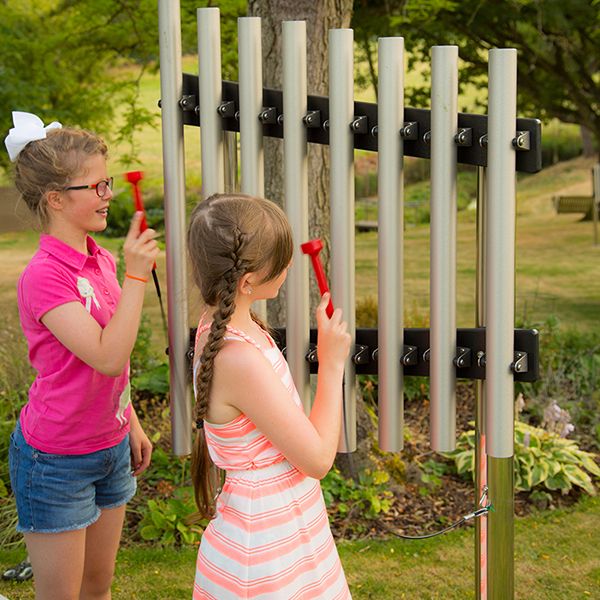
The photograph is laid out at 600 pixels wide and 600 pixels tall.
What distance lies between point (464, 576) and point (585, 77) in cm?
1076

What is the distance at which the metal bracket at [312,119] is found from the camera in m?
2.84

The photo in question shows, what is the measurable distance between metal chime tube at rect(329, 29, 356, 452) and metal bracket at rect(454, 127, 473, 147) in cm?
31

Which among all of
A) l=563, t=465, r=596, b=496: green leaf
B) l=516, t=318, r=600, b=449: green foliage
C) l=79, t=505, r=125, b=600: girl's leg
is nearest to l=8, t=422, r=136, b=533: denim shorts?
l=79, t=505, r=125, b=600: girl's leg

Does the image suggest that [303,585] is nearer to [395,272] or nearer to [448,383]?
[448,383]

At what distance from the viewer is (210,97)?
2949mm

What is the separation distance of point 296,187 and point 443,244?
1.52 feet

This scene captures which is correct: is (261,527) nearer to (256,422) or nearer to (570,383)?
Result: (256,422)

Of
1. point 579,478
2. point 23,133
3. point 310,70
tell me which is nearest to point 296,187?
point 23,133

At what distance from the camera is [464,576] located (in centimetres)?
420

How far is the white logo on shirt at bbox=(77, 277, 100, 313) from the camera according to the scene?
2619 mm

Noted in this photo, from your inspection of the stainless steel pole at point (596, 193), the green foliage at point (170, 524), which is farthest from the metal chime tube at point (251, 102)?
the stainless steel pole at point (596, 193)

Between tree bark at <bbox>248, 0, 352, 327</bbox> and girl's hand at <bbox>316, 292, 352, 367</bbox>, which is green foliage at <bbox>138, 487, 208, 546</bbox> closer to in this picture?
tree bark at <bbox>248, 0, 352, 327</bbox>

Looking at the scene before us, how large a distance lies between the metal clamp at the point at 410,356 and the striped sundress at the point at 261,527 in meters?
0.55

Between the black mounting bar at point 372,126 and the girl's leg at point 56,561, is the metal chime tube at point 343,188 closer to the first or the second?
the black mounting bar at point 372,126
